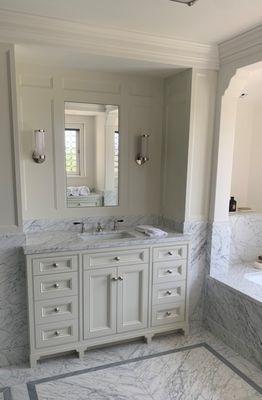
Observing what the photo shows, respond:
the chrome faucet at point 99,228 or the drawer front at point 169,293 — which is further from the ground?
the chrome faucet at point 99,228

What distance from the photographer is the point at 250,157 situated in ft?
11.5

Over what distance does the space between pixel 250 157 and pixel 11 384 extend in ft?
10.1

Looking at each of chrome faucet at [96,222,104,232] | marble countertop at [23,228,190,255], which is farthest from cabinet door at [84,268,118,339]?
chrome faucet at [96,222,104,232]

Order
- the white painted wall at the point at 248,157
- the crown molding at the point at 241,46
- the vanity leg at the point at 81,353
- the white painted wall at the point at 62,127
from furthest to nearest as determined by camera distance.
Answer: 1. the white painted wall at the point at 248,157
2. the white painted wall at the point at 62,127
3. the vanity leg at the point at 81,353
4. the crown molding at the point at 241,46

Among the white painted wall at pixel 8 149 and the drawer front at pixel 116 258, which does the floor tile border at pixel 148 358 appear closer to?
the drawer front at pixel 116 258

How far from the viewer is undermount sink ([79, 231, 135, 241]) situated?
2691mm

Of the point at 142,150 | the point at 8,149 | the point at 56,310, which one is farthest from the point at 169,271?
the point at 8,149

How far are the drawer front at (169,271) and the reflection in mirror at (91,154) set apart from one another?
75 cm

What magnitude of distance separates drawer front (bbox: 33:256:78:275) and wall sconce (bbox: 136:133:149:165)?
115 cm

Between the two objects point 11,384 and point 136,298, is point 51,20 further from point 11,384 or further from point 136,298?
point 11,384

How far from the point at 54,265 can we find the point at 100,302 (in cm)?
50

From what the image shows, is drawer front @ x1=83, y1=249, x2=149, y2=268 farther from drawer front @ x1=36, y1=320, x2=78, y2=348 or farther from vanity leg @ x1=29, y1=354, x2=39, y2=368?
vanity leg @ x1=29, y1=354, x2=39, y2=368

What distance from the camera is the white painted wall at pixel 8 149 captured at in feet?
7.07

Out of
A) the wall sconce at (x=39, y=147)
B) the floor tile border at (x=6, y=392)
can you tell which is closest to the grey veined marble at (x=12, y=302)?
the floor tile border at (x=6, y=392)
